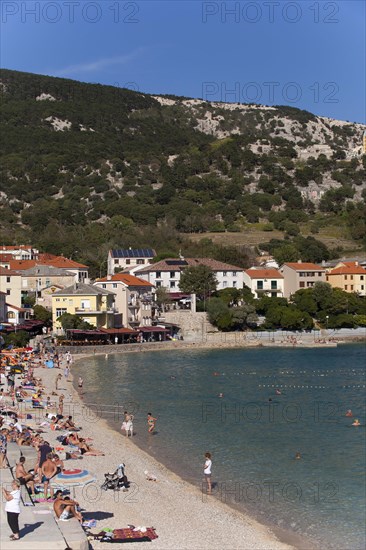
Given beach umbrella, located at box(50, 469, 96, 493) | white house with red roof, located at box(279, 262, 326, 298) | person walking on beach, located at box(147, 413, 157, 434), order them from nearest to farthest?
beach umbrella, located at box(50, 469, 96, 493) < person walking on beach, located at box(147, 413, 157, 434) < white house with red roof, located at box(279, 262, 326, 298)

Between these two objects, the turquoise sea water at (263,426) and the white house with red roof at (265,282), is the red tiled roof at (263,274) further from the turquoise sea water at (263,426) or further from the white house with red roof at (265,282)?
the turquoise sea water at (263,426)

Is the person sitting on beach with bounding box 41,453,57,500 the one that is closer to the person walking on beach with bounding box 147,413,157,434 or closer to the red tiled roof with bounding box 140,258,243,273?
the person walking on beach with bounding box 147,413,157,434

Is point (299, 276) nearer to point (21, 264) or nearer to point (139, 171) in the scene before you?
point (21, 264)

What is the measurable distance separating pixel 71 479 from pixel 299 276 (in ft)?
199

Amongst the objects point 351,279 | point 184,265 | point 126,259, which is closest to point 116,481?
point 184,265

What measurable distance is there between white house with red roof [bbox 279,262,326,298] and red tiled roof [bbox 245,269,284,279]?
0.81 m

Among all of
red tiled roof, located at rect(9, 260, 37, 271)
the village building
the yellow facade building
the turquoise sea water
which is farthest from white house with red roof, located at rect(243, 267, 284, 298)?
the turquoise sea water

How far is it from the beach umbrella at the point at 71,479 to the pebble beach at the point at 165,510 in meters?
0.30

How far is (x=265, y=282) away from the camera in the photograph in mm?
77438

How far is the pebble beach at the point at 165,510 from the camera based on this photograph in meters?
16.2

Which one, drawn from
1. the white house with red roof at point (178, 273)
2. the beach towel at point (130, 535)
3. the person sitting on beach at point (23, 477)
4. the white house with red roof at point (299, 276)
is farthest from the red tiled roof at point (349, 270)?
the beach towel at point (130, 535)

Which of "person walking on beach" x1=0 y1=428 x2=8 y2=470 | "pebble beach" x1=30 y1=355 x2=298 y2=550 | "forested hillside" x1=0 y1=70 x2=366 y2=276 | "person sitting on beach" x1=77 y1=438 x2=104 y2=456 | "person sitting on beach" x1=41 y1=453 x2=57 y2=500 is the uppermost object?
"forested hillside" x1=0 y1=70 x2=366 y2=276

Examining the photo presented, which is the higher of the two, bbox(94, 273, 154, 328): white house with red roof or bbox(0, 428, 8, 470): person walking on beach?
bbox(94, 273, 154, 328): white house with red roof

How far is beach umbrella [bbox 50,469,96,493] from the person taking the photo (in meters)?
18.2
